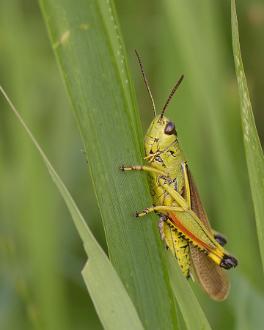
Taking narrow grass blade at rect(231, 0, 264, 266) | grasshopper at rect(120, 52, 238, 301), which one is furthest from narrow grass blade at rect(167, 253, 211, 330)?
grasshopper at rect(120, 52, 238, 301)

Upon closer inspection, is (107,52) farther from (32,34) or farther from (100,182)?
(32,34)

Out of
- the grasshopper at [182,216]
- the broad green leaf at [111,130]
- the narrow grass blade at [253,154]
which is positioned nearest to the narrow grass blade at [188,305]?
the broad green leaf at [111,130]

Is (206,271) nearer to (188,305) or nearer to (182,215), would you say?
(182,215)

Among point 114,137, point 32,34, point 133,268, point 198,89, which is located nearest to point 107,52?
point 114,137

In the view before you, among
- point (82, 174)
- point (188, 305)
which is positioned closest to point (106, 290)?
point (188, 305)

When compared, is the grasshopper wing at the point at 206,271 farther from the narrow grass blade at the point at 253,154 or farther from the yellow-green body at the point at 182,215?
the narrow grass blade at the point at 253,154

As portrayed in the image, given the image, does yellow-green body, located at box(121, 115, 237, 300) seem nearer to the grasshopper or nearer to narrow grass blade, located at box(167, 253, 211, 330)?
the grasshopper
